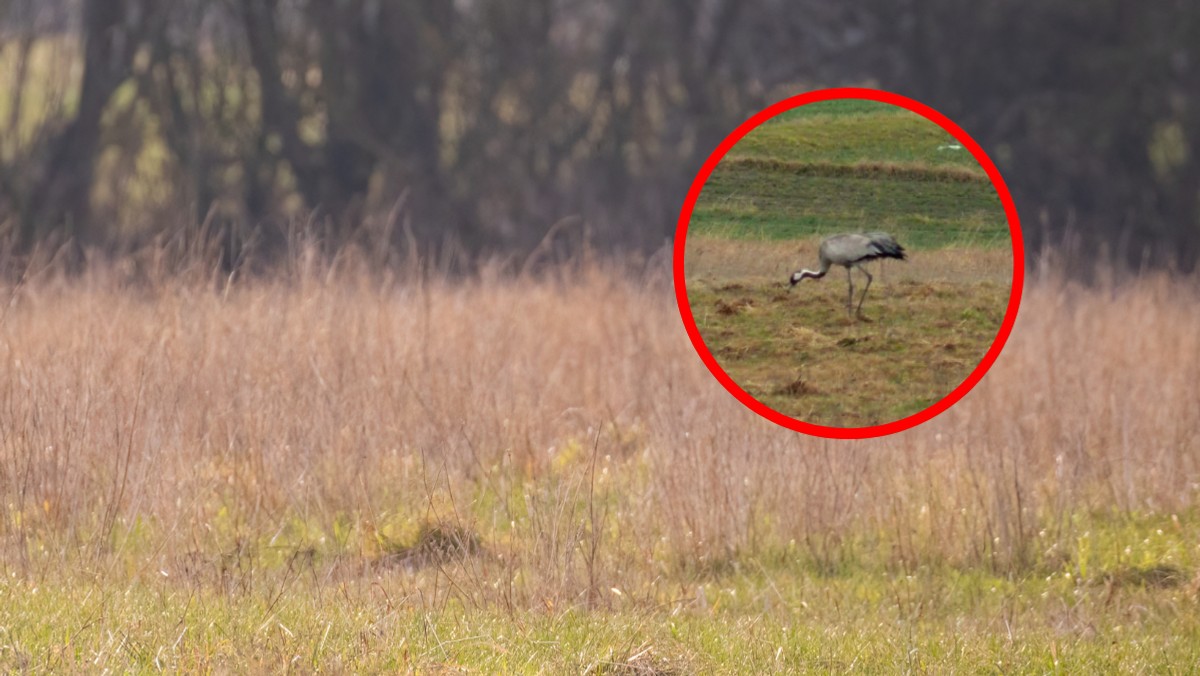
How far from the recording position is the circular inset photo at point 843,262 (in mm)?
5129

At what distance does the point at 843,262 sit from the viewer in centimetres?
505

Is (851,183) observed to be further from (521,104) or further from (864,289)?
(521,104)

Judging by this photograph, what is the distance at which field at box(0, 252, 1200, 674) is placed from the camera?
19.5 ft

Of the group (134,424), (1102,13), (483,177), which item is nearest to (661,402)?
(134,424)

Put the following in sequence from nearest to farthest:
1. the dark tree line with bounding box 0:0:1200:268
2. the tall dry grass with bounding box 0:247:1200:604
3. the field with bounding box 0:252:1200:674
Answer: the field with bounding box 0:252:1200:674 → the tall dry grass with bounding box 0:247:1200:604 → the dark tree line with bounding box 0:0:1200:268

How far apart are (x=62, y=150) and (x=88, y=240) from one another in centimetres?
126

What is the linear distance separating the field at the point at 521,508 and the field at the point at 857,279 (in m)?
0.22

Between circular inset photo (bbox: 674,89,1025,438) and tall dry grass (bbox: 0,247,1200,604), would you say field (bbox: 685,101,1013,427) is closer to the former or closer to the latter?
circular inset photo (bbox: 674,89,1025,438)

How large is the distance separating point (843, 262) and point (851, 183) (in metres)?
0.29

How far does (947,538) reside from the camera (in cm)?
805

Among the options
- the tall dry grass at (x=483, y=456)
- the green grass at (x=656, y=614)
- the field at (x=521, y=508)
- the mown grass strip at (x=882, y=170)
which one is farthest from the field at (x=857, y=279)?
the tall dry grass at (x=483, y=456)

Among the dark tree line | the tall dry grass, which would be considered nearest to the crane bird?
the tall dry grass

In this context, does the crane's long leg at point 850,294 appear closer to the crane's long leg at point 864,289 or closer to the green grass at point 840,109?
the crane's long leg at point 864,289

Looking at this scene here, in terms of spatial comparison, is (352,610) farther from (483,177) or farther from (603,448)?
(483,177)
